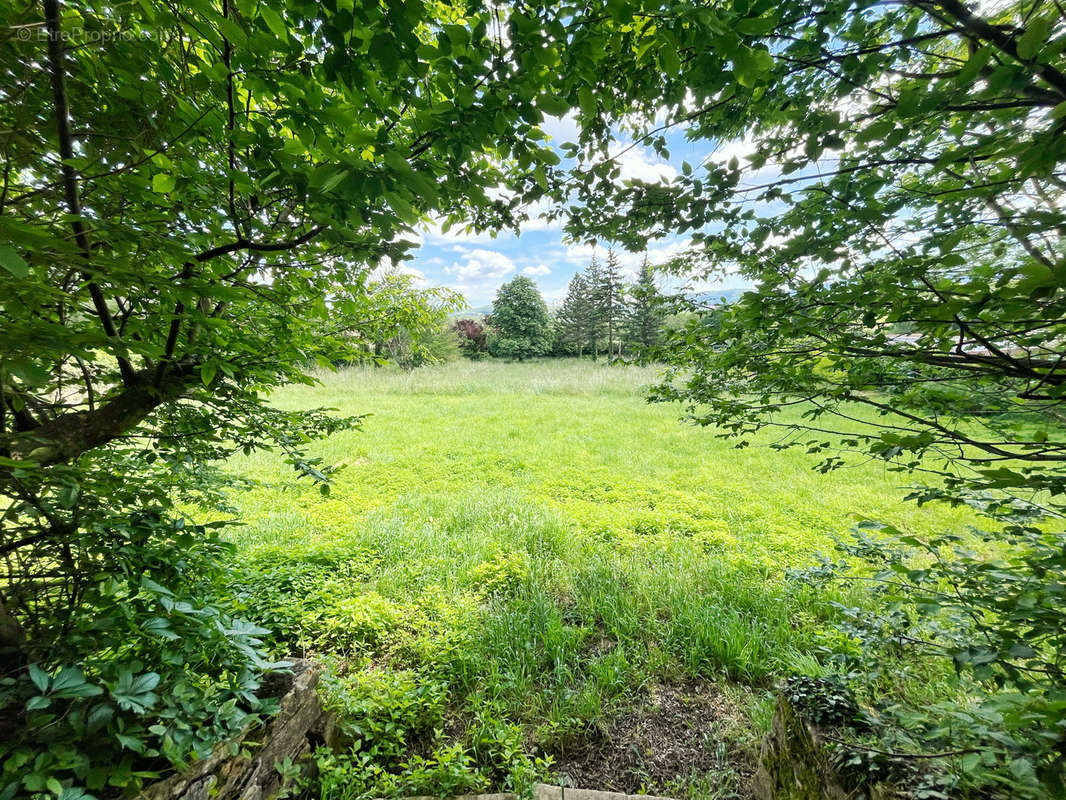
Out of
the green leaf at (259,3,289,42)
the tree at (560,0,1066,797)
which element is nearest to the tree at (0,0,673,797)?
the green leaf at (259,3,289,42)

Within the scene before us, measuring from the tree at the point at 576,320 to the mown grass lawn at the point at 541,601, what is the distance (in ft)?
81.6

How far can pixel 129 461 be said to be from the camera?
168 cm

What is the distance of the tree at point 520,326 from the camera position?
31625mm

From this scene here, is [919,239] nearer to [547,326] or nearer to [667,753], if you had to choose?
[667,753]

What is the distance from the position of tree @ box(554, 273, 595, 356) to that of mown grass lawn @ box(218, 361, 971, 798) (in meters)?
24.9

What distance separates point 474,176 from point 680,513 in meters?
4.60

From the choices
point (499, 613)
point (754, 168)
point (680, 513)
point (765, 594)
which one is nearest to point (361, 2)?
point (754, 168)

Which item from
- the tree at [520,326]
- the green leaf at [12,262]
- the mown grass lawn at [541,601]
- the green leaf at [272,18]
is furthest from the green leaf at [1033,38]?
the tree at [520,326]

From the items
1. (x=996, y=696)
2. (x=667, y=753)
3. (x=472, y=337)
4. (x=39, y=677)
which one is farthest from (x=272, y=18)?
(x=472, y=337)

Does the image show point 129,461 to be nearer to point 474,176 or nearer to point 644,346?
point 474,176

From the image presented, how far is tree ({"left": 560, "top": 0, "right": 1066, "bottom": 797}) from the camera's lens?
0.97 meters

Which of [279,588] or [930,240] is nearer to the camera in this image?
[930,240]

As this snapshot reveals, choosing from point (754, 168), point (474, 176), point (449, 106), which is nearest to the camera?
point (449, 106)

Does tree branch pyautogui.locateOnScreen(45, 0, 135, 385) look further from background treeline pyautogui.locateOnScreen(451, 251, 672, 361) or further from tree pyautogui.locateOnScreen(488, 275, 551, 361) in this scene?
tree pyautogui.locateOnScreen(488, 275, 551, 361)
